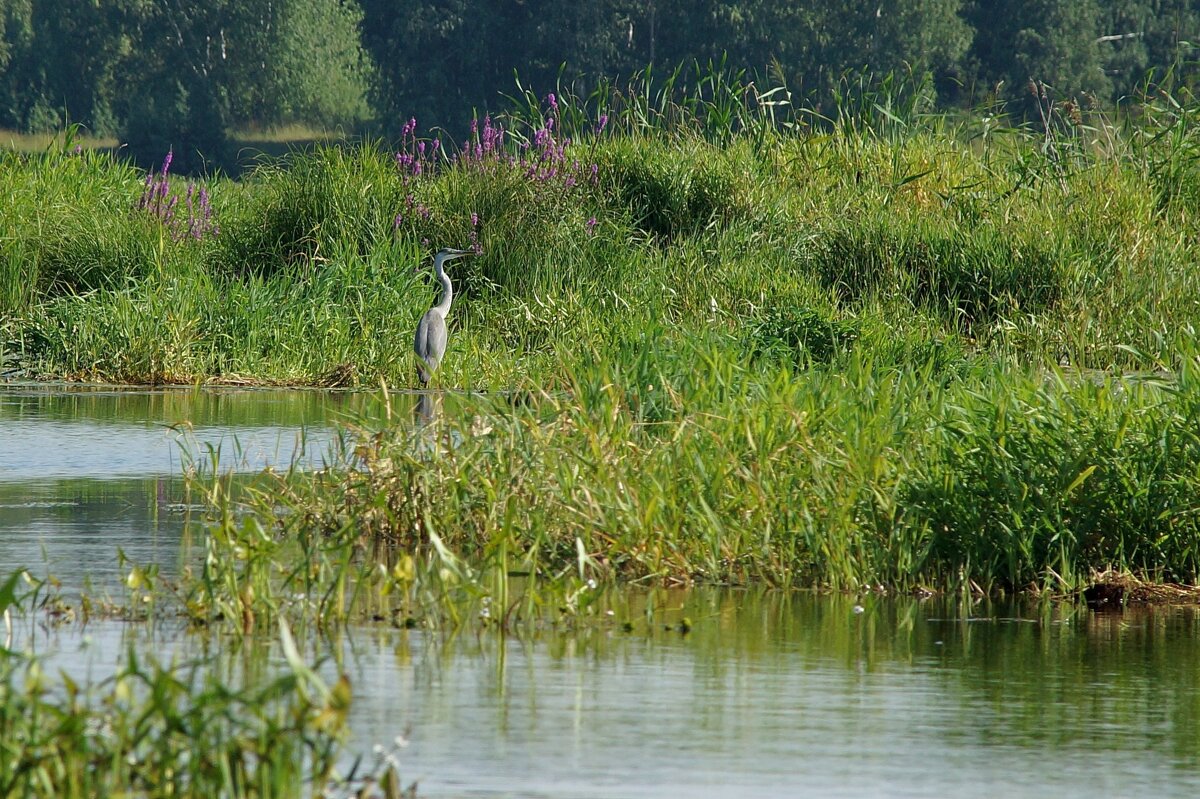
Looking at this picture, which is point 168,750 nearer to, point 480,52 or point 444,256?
point 444,256

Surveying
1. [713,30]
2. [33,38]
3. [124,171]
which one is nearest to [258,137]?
[33,38]

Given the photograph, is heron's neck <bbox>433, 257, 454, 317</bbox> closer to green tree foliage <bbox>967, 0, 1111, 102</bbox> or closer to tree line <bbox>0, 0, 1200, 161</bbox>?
tree line <bbox>0, 0, 1200, 161</bbox>

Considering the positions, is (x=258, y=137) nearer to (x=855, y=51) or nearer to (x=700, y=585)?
(x=855, y=51)

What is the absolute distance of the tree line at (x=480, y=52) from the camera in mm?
53094

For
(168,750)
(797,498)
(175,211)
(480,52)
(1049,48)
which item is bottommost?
(168,750)

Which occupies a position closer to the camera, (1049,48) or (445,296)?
(445,296)

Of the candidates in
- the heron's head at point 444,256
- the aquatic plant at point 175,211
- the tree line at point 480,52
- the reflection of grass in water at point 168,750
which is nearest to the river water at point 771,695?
the reflection of grass in water at point 168,750

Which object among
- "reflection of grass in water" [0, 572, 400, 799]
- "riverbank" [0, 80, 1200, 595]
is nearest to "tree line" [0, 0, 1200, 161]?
"riverbank" [0, 80, 1200, 595]

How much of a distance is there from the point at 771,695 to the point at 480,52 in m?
52.2

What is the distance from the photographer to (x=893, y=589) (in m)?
7.11

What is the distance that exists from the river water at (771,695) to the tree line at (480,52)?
40.1 meters

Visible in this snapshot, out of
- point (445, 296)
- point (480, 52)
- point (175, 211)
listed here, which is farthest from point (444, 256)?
point (480, 52)

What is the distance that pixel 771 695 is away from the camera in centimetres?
539

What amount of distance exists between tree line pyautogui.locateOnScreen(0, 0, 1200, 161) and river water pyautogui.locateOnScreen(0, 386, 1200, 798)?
40.1 meters
